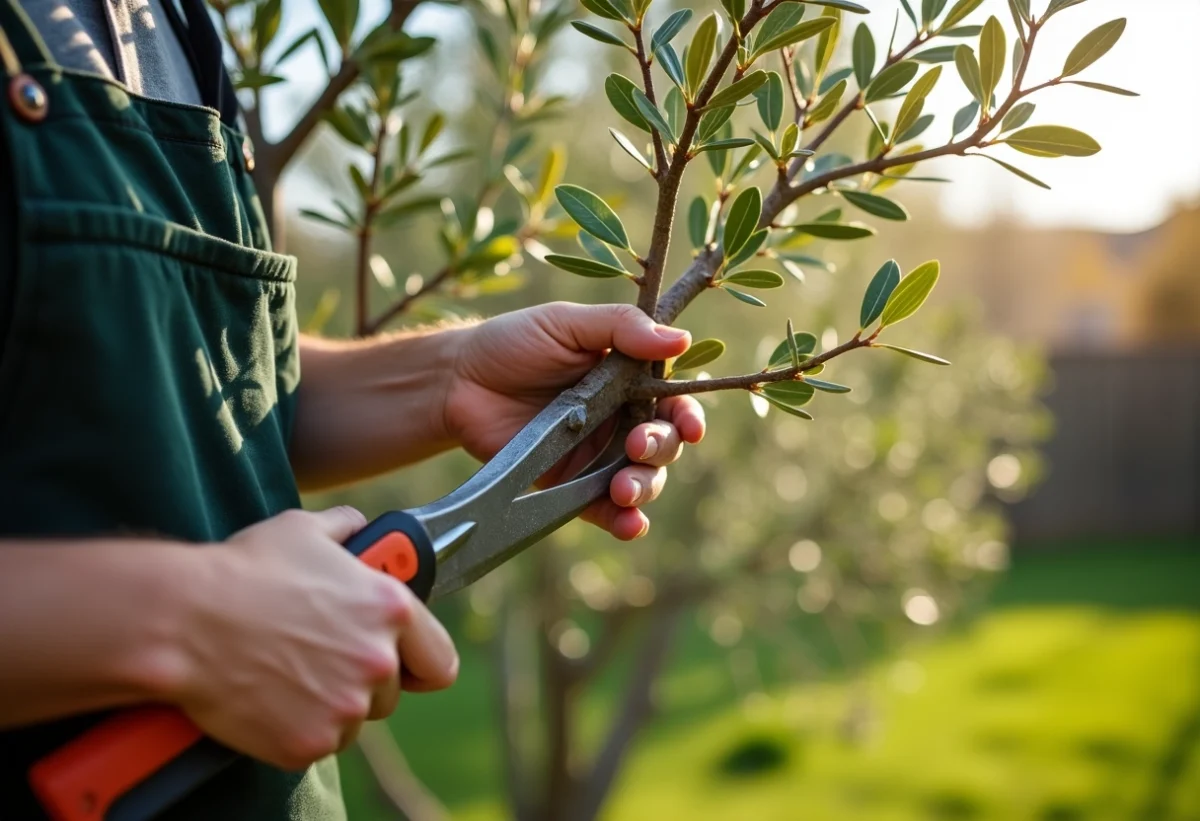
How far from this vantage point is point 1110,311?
17484 mm

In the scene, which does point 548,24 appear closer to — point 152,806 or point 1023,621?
point 152,806

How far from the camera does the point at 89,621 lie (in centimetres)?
69

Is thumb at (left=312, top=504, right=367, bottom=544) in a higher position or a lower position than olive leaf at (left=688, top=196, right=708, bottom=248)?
lower

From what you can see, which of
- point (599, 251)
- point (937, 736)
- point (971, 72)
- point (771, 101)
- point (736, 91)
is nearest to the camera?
point (736, 91)

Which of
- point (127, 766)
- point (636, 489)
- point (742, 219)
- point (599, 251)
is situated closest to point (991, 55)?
point (742, 219)

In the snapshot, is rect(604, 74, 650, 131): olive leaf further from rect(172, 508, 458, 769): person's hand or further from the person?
rect(172, 508, 458, 769): person's hand

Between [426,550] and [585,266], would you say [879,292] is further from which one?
[426,550]

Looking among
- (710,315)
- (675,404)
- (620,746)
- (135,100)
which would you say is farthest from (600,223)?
(620,746)

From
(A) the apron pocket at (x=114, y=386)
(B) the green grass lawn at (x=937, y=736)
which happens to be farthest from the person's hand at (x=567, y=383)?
(B) the green grass lawn at (x=937, y=736)

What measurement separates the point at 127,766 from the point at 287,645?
0.15 meters

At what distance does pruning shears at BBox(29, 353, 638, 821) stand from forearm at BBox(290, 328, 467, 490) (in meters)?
0.29

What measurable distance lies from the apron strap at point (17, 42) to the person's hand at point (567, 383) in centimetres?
60

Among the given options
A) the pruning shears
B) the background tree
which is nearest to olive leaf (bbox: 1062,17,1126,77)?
the background tree

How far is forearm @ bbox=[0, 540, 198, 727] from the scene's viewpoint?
692 millimetres
